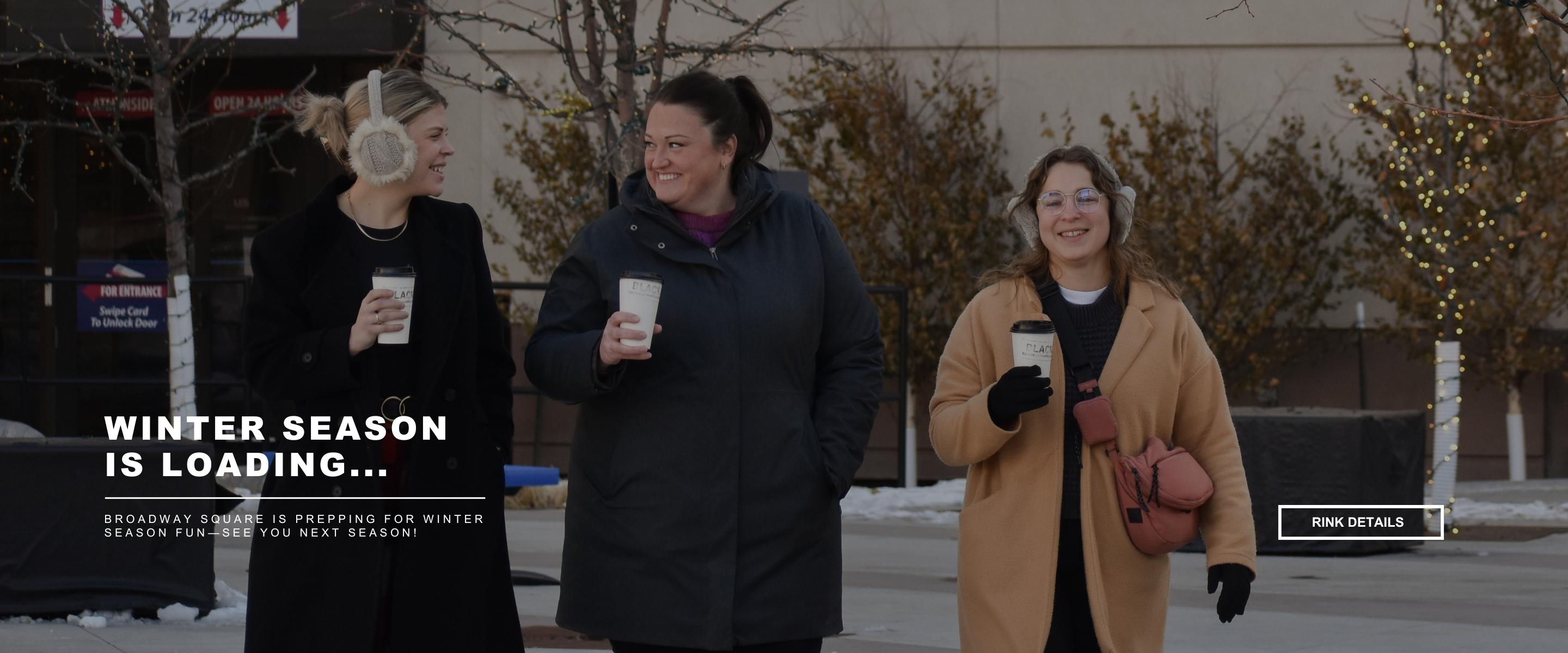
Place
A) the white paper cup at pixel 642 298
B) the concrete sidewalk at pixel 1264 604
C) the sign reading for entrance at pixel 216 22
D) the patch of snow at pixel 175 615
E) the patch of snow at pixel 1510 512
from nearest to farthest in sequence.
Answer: the white paper cup at pixel 642 298 → the concrete sidewalk at pixel 1264 604 → the patch of snow at pixel 175 615 → the patch of snow at pixel 1510 512 → the sign reading for entrance at pixel 216 22

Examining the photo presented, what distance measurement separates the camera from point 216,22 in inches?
633

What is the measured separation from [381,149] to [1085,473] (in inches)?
71.1

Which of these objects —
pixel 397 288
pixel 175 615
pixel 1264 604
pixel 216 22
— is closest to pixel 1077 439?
pixel 397 288

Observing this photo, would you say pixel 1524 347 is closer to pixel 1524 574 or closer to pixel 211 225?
pixel 1524 574

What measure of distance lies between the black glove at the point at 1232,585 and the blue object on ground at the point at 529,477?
575 cm

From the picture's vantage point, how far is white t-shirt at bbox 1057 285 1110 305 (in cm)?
443

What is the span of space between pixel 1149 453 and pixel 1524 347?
45.9 ft

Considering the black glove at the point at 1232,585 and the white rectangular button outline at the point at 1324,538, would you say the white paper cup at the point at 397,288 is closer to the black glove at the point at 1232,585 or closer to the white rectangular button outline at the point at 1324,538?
the black glove at the point at 1232,585

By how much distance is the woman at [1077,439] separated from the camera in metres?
4.22

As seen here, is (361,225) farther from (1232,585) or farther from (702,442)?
(1232,585)

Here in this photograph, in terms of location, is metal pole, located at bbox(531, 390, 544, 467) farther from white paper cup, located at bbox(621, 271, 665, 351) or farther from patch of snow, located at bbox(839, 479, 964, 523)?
white paper cup, located at bbox(621, 271, 665, 351)

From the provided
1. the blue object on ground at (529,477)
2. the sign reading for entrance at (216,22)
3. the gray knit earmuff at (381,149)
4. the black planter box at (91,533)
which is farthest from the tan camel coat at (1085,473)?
the sign reading for entrance at (216,22)

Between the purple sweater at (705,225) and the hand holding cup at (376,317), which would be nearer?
the hand holding cup at (376,317)

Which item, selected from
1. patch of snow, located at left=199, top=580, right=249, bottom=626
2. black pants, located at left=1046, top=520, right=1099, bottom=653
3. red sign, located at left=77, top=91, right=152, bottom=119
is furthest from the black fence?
black pants, located at left=1046, top=520, right=1099, bottom=653
